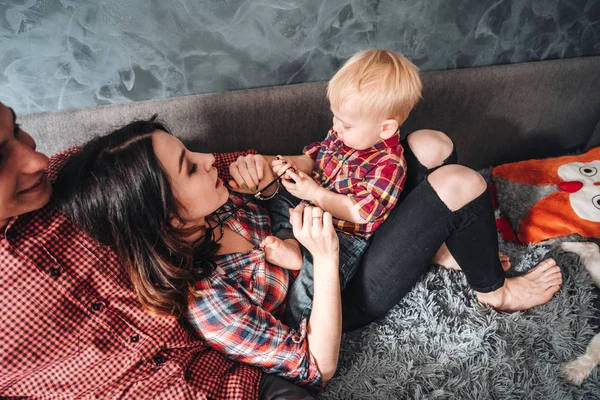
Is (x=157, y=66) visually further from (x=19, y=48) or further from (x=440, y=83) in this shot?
(x=440, y=83)

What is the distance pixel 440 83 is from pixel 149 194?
3.60ft

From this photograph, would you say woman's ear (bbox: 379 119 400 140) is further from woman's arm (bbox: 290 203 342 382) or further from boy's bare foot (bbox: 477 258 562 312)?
boy's bare foot (bbox: 477 258 562 312)

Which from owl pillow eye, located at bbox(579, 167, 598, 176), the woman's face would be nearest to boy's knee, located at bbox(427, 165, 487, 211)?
the woman's face

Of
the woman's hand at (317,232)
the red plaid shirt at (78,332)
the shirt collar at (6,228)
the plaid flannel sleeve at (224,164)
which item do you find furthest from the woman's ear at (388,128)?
the shirt collar at (6,228)

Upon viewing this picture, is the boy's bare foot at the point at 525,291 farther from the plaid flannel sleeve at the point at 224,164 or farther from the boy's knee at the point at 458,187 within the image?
the plaid flannel sleeve at the point at 224,164

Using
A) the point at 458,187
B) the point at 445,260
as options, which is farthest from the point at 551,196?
the point at 458,187

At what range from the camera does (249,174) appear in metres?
1.01

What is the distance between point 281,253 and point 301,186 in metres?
0.18

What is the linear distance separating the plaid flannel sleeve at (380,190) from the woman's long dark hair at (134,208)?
0.43m

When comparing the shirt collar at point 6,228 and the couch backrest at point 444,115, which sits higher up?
the shirt collar at point 6,228

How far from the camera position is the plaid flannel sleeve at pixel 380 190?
37.2 inches

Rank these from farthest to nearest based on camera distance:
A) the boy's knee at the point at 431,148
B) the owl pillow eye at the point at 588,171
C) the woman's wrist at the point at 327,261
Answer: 1. the owl pillow eye at the point at 588,171
2. the boy's knee at the point at 431,148
3. the woman's wrist at the point at 327,261

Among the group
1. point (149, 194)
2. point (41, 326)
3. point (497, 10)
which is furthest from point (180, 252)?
point (497, 10)

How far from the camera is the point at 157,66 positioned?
1109mm
